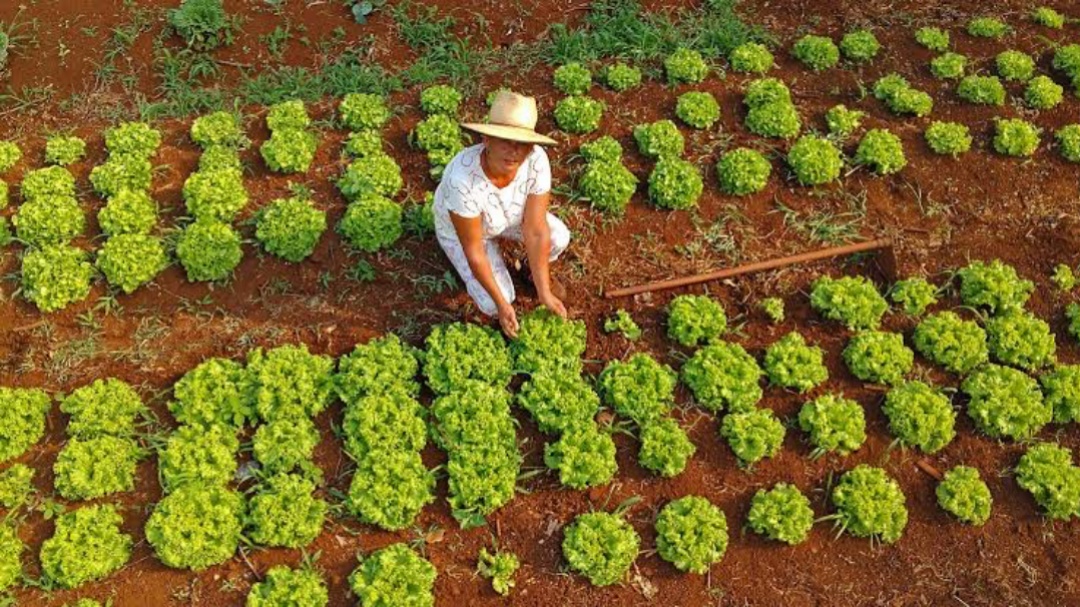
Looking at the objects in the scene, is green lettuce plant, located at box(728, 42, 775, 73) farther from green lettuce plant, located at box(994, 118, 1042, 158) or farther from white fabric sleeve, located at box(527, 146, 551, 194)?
white fabric sleeve, located at box(527, 146, 551, 194)

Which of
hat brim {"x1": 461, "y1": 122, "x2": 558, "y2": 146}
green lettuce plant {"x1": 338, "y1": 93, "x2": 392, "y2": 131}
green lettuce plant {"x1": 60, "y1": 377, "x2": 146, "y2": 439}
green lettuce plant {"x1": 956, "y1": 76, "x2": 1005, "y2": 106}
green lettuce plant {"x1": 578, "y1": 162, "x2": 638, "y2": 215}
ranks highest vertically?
hat brim {"x1": 461, "y1": 122, "x2": 558, "y2": 146}

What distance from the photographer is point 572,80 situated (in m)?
8.64

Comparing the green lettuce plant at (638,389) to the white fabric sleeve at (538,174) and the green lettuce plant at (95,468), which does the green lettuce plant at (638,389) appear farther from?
the green lettuce plant at (95,468)

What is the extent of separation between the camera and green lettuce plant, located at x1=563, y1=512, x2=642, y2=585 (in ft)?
19.3

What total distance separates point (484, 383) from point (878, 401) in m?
3.17

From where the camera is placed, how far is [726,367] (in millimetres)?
6703

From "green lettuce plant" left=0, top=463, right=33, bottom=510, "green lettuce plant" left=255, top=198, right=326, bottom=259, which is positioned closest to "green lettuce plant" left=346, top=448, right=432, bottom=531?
"green lettuce plant" left=255, top=198, right=326, bottom=259

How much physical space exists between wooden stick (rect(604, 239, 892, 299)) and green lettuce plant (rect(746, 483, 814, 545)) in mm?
1993

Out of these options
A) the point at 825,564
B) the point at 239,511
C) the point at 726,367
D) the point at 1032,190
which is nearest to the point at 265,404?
the point at 239,511

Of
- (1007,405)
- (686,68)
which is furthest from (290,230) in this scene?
(1007,405)

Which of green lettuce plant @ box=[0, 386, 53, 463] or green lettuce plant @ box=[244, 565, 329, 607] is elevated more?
green lettuce plant @ box=[0, 386, 53, 463]

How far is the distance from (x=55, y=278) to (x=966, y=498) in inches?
296

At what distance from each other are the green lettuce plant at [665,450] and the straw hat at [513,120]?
2.44 m

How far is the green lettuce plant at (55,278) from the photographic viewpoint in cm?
709
